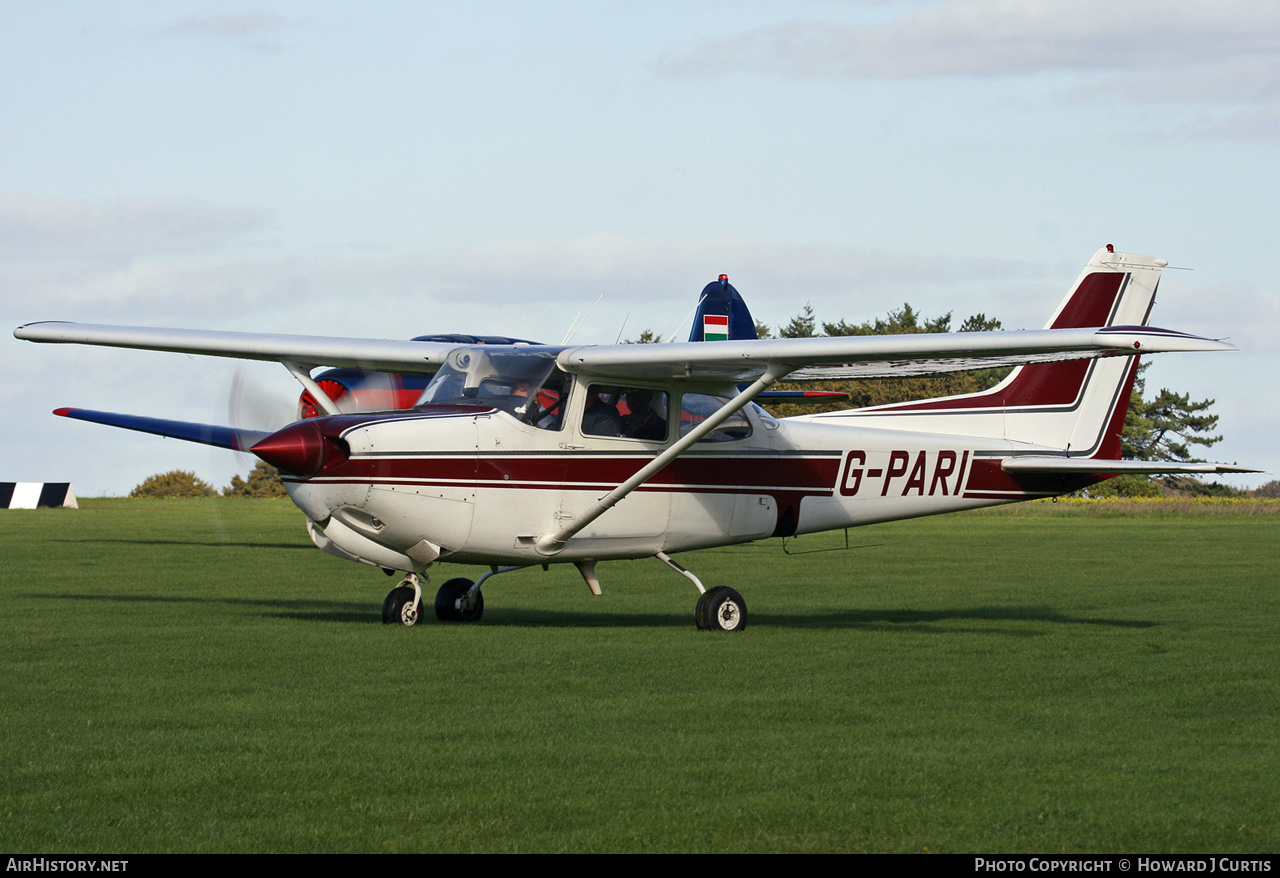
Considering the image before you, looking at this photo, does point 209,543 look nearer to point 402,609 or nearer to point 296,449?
point 402,609

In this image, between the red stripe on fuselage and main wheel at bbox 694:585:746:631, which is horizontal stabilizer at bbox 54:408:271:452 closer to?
the red stripe on fuselage

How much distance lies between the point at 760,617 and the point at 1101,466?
3.73 m

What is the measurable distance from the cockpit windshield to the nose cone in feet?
4.46

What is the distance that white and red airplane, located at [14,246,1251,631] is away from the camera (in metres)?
11.3

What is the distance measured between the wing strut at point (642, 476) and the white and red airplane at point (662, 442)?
0.8 inches

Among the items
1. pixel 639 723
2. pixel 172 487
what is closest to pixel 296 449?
pixel 639 723

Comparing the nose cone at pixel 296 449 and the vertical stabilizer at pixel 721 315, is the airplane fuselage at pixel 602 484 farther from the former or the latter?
the vertical stabilizer at pixel 721 315

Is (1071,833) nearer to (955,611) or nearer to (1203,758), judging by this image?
(1203,758)

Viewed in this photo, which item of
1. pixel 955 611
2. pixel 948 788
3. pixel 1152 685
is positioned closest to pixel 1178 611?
pixel 955 611

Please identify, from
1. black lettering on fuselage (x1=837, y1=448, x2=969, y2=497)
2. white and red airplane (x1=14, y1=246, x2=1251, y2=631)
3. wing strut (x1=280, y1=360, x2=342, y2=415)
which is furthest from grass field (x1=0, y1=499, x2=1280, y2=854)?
wing strut (x1=280, y1=360, x2=342, y2=415)

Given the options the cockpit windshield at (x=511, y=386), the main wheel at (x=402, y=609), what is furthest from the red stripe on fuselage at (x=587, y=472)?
the main wheel at (x=402, y=609)

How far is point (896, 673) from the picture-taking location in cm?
952

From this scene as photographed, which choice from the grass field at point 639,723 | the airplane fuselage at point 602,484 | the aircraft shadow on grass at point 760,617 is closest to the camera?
the grass field at point 639,723

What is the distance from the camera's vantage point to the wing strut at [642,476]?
1172 centimetres
